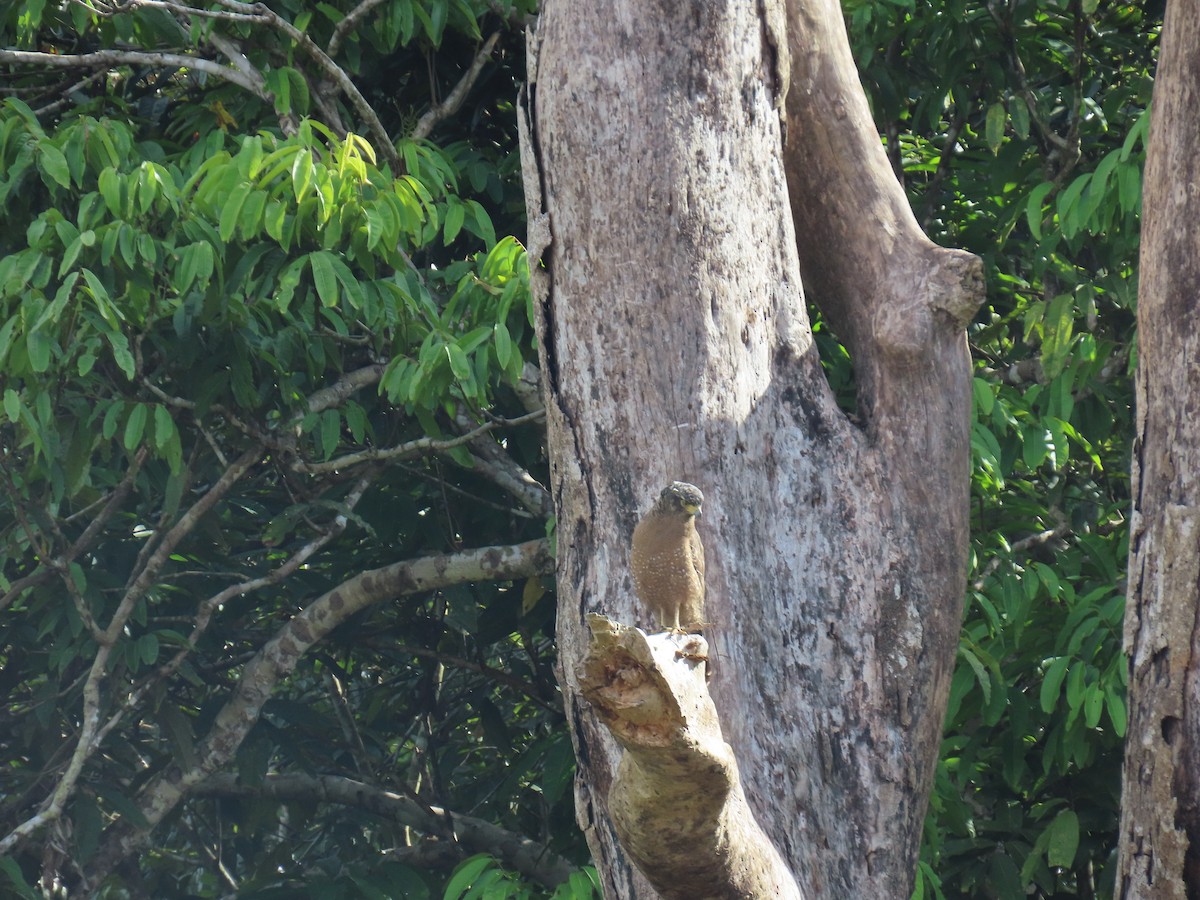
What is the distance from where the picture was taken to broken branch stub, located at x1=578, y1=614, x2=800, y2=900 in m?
1.44

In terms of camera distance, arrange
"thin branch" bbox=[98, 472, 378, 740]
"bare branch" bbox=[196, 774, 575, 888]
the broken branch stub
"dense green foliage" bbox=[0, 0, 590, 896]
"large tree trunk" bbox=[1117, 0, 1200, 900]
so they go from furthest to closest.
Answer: "bare branch" bbox=[196, 774, 575, 888]
"thin branch" bbox=[98, 472, 378, 740]
"dense green foliage" bbox=[0, 0, 590, 896]
"large tree trunk" bbox=[1117, 0, 1200, 900]
the broken branch stub

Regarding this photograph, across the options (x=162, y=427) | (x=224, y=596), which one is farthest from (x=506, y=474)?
(x=162, y=427)

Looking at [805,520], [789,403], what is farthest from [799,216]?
[805,520]

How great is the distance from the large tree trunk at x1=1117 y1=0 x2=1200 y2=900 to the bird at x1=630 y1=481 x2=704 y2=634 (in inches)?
27.6

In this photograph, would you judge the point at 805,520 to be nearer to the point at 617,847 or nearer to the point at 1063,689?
the point at 617,847

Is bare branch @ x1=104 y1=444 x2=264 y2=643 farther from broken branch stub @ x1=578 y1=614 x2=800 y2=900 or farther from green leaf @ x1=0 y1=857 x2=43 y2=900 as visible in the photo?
broken branch stub @ x1=578 y1=614 x2=800 y2=900

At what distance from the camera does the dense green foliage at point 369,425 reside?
133 inches

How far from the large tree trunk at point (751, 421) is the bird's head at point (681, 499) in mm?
218

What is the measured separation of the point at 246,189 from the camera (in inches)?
125

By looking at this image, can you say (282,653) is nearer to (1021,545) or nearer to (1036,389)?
(1021,545)

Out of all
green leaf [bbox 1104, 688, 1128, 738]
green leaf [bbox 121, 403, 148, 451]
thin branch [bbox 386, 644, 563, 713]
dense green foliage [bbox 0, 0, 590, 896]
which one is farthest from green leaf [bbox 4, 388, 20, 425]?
green leaf [bbox 1104, 688, 1128, 738]

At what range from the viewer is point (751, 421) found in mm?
2334

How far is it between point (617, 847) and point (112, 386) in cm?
237

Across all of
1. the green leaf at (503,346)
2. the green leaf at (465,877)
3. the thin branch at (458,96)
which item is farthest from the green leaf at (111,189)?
the green leaf at (465,877)
